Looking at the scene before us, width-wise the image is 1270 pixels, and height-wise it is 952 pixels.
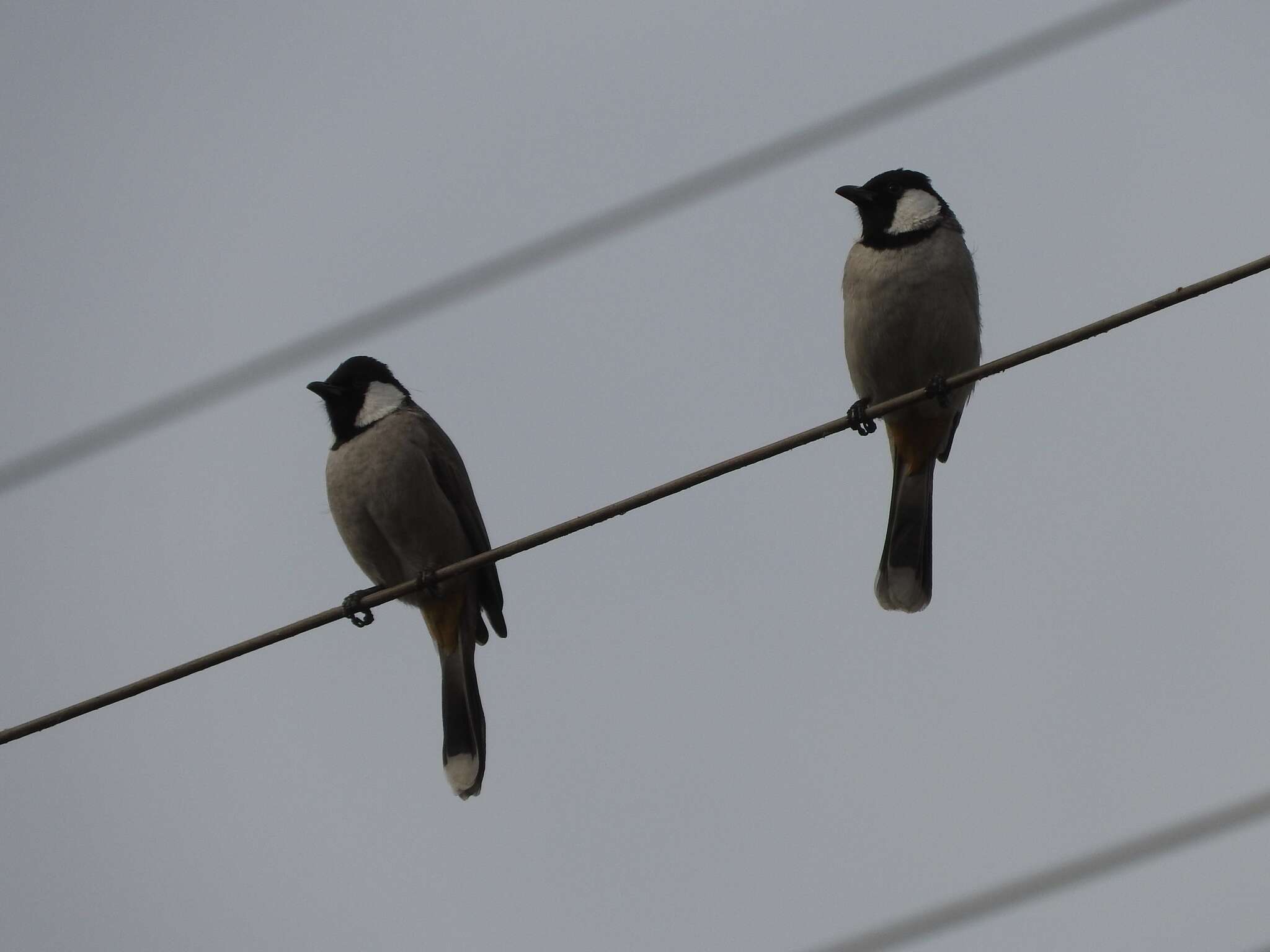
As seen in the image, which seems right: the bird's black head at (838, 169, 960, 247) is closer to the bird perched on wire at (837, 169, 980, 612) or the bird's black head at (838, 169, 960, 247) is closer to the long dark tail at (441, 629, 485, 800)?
the bird perched on wire at (837, 169, 980, 612)

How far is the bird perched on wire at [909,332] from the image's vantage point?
264 inches

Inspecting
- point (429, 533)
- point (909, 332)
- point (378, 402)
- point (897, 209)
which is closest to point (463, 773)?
point (429, 533)

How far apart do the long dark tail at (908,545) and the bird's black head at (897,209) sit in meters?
0.88

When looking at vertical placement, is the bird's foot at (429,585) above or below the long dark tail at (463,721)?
above

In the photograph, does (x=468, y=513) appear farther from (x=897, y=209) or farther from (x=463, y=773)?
(x=897, y=209)

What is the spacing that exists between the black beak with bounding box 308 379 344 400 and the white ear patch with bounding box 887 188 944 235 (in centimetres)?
243

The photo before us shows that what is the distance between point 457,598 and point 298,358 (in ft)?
4.07

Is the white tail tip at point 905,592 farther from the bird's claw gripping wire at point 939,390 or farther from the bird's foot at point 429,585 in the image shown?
the bird's foot at point 429,585

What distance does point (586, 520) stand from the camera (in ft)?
15.8

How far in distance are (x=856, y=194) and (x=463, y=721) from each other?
267cm

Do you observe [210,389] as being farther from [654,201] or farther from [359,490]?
[654,201]

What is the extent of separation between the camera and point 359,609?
607cm

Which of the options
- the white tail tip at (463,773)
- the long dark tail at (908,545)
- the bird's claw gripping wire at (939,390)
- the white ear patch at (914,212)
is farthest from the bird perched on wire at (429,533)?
the white ear patch at (914,212)

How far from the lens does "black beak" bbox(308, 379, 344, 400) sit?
7578 millimetres
